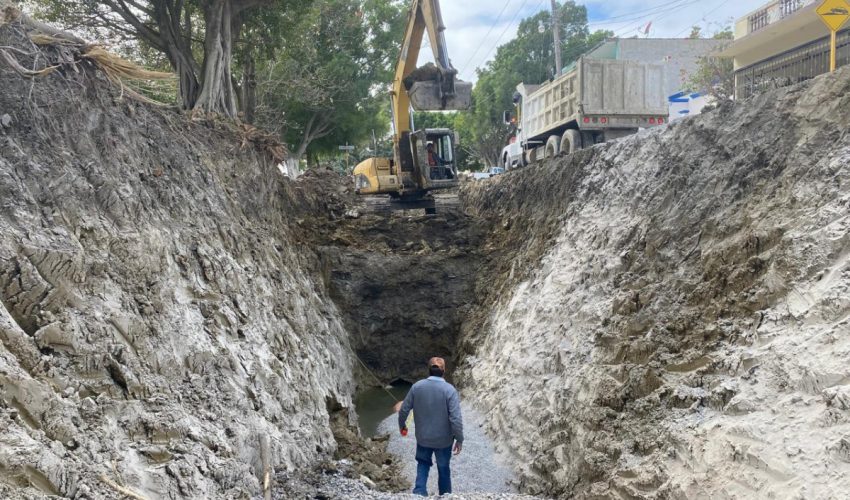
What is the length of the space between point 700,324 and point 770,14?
1688 centimetres

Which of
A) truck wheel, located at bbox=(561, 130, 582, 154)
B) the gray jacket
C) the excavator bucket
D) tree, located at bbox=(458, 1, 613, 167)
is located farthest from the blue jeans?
tree, located at bbox=(458, 1, 613, 167)

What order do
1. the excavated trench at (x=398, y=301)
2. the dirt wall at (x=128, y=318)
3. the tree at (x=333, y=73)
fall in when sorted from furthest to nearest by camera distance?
the tree at (x=333, y=73) → the excavated trench at (x=398, y=301) → the dirt wall at (x=128, y=318)

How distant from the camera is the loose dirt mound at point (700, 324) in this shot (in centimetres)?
451

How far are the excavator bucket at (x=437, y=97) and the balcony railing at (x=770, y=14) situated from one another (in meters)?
10.8

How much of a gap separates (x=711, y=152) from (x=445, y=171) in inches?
306

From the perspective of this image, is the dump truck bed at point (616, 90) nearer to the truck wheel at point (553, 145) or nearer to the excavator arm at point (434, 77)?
the truck wheel at point (553, 145)

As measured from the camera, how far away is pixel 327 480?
20.9ft

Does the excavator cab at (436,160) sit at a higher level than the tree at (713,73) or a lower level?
lower

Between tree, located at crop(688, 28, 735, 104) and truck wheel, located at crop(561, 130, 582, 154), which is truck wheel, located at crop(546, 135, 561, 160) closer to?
truck wheel, located at crop(561, 130, 582, 154)

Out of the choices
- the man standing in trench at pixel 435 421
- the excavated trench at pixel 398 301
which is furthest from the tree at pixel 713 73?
the man standing in trench at pixel 435 421

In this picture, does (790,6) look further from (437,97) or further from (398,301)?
(398,301)

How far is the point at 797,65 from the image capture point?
47.9ft

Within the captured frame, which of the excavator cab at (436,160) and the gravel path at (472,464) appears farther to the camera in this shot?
the excavator cab at (436,160)

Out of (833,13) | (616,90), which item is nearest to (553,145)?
(616,90)
